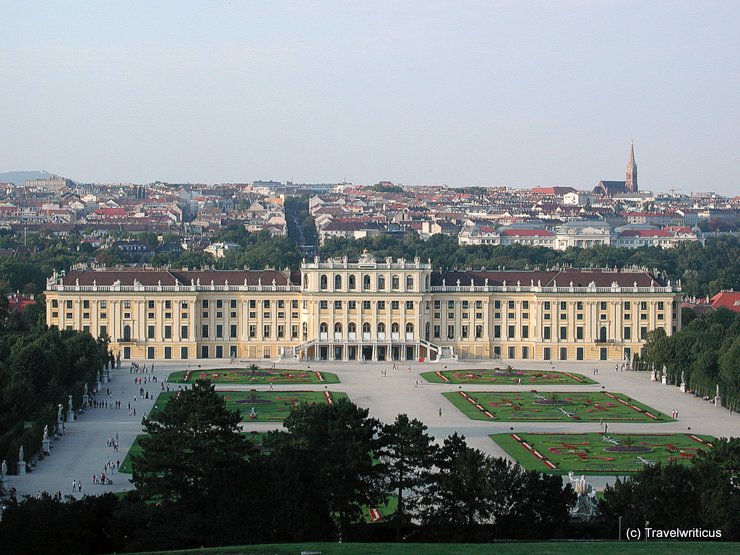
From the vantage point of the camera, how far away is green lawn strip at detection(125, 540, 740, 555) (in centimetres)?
3391

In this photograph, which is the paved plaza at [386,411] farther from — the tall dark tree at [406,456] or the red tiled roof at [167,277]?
the tall dark tree at [406,456]

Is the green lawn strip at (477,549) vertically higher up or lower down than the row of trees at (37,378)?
higher up

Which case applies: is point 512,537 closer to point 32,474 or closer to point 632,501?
point 632,501

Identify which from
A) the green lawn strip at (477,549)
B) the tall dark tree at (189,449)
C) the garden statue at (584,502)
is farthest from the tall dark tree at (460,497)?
the green lawn strip at (477,549)

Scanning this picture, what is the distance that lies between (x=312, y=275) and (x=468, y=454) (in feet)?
172

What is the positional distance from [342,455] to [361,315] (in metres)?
50.7

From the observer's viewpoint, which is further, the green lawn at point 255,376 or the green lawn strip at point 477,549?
the green lawn at point 255,376

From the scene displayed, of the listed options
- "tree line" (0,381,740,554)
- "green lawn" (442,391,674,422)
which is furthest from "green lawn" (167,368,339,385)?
"tree line" (0,381,740,554)

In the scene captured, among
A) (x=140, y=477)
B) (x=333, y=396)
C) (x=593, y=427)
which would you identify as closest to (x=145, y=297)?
Result: (x=333, y=396)

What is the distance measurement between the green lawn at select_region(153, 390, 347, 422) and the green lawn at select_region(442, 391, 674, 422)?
569 centimetres

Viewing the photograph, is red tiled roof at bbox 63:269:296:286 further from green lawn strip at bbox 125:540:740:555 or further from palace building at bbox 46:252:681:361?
green lawn strip at bbox 125:540:740:555

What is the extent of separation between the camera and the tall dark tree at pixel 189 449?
41875mm

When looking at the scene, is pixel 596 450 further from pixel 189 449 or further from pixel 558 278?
pixel 558 278

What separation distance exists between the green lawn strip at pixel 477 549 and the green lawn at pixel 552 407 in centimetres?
3118
